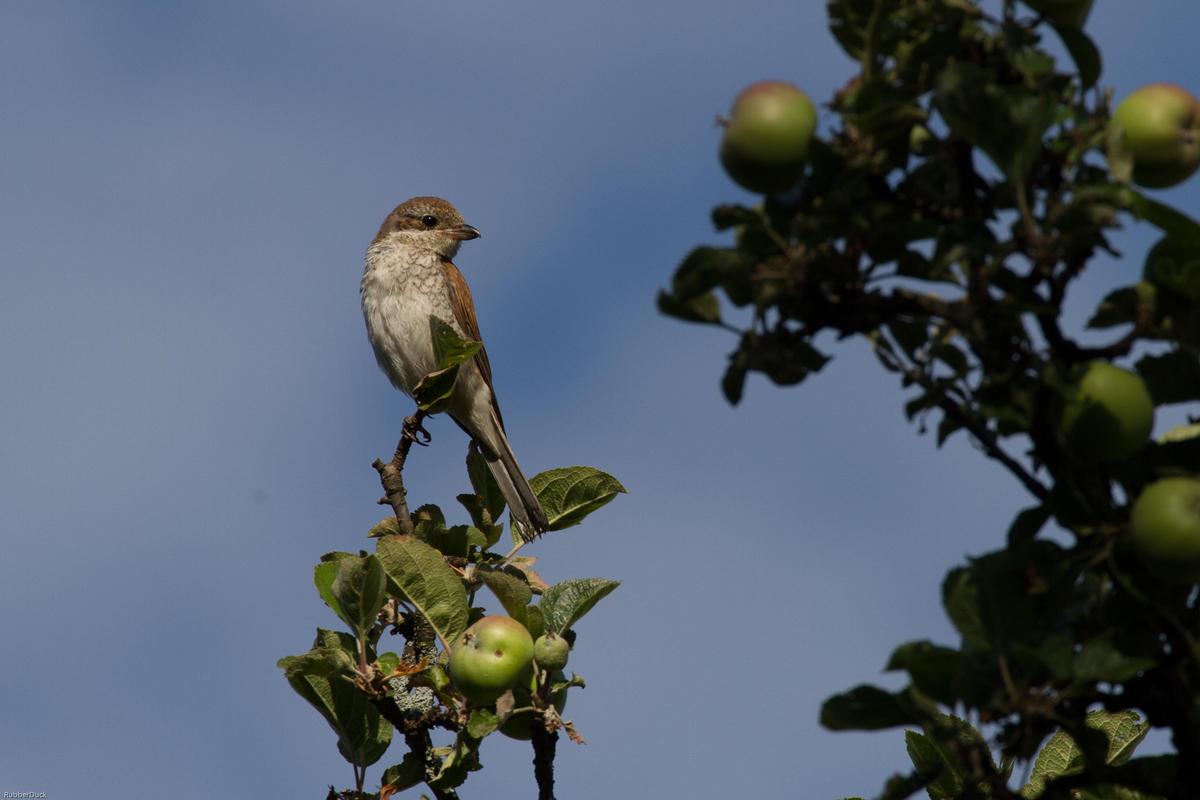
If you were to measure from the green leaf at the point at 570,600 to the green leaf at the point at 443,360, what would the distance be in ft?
2.56

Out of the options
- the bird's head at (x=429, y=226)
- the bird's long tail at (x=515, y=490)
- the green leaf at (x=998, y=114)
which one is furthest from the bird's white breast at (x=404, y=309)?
the green leaf at (x=998, y=114)

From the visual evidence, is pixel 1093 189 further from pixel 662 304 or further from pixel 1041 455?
pixel 662 304

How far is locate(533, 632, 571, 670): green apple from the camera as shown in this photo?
4125 millimetres

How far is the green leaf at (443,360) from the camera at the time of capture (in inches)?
166

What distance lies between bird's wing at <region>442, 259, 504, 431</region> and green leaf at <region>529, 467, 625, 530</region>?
494 cm

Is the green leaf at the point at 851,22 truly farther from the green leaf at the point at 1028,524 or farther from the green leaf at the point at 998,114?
the green leaf at the point at 1028,524

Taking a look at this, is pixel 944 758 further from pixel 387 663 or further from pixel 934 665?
pixel 387 663

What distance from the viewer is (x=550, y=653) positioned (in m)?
4.12

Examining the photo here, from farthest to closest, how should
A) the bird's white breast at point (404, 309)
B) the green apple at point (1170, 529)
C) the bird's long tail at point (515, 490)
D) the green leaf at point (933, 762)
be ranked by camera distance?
the bird's white breast at point (404, 309)
the bird's long tail at point (515, 490)
the green leaf at point (933, 762)
the green apple at point (1170, 529)

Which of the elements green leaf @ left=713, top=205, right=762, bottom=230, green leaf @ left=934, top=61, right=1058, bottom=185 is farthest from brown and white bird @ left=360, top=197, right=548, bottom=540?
green leaf @ left=934, top=61, right=1058, bottom=185

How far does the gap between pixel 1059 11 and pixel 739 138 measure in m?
0.66

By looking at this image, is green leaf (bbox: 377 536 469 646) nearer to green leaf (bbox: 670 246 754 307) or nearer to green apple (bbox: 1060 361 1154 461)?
green leaf (bbox: 670 246 754 307)

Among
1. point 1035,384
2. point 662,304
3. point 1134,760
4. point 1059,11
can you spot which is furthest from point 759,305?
point 1134,760

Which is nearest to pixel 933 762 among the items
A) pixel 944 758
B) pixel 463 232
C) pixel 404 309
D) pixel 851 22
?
pixel 944 758
